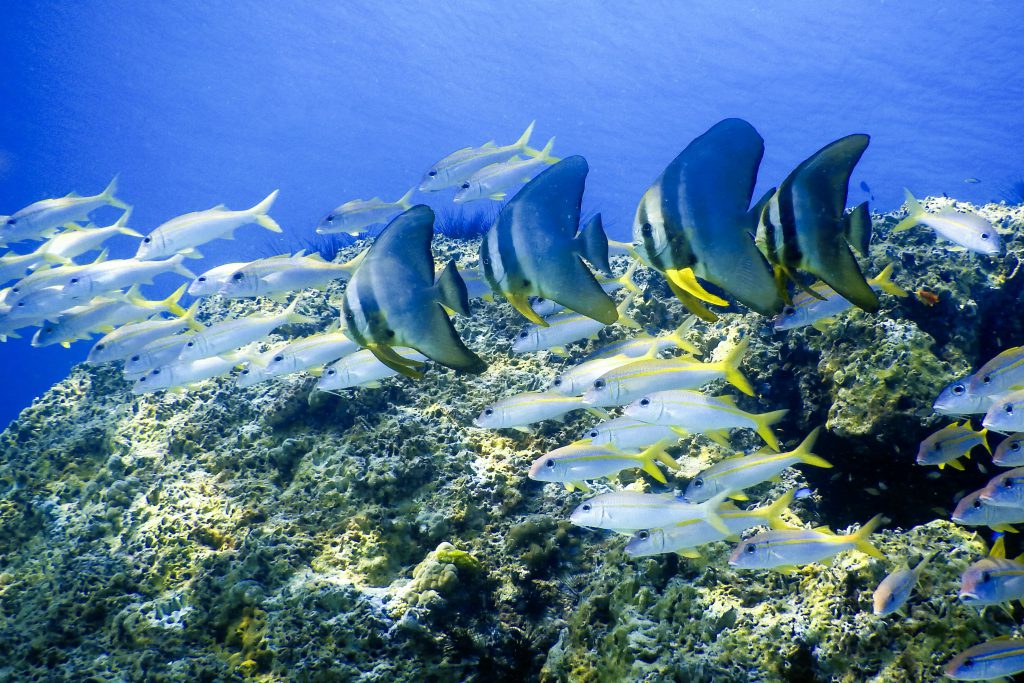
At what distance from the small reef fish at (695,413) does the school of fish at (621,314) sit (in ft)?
0.04

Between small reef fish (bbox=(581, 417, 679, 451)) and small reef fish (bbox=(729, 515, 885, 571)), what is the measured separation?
32.8 inches

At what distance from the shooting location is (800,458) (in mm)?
3207

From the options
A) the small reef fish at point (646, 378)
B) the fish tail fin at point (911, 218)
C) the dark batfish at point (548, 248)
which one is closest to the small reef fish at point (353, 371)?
the small reef fish at point (646, 378)

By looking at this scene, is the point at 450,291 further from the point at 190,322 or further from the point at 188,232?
the point at 188,232

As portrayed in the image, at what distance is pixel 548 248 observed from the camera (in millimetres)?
1562

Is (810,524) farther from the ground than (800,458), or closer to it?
closer to it

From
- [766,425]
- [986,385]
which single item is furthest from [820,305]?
[986,385]

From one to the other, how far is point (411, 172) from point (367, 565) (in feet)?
293

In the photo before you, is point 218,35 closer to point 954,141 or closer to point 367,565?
point 367,565

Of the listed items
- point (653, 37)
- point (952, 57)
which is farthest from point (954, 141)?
point (653, 37)

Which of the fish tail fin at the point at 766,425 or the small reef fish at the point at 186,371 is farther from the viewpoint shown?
the small reef fish at the point at 186,371

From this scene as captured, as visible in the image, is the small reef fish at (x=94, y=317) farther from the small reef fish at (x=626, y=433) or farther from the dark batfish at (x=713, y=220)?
the dark batfish at (x=713, y=220)

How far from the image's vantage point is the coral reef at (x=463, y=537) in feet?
10.7

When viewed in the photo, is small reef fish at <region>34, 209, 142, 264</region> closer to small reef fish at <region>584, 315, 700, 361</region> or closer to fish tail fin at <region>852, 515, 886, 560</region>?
small reef fish at <region>584, 315, 700, 361</region>
